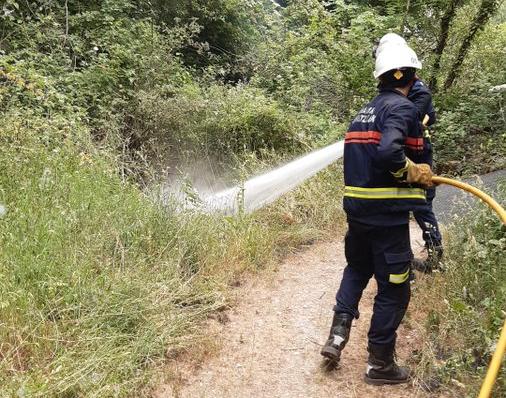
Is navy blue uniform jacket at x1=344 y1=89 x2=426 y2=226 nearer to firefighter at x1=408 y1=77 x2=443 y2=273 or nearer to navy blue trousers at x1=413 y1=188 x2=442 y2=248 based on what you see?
firefighter at x1=408 y1=77 x2=443 y2=273

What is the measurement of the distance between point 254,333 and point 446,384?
139 cm

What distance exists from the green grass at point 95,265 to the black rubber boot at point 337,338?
2.88ft

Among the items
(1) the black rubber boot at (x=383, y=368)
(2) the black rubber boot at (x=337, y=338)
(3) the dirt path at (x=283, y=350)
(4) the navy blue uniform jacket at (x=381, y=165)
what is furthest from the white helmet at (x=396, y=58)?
(3) the dirt path at (x=283, y=350)

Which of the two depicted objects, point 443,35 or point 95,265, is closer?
point 95,265

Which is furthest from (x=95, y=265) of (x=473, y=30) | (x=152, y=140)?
(x=473, y=30)

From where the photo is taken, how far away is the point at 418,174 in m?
2.91

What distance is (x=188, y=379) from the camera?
318cm

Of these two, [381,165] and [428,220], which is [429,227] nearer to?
[428,220]

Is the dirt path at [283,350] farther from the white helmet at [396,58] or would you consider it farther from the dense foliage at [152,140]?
the white helmet at [396,58]

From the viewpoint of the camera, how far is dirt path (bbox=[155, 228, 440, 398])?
315cm

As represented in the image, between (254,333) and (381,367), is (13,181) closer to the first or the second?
(254,333)

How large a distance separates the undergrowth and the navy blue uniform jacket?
681mm

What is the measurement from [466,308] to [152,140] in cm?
481

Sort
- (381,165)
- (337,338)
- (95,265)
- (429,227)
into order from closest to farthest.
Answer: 1. (381,165)
2. (337,338)
3. (95,265)
4. (429,227)
